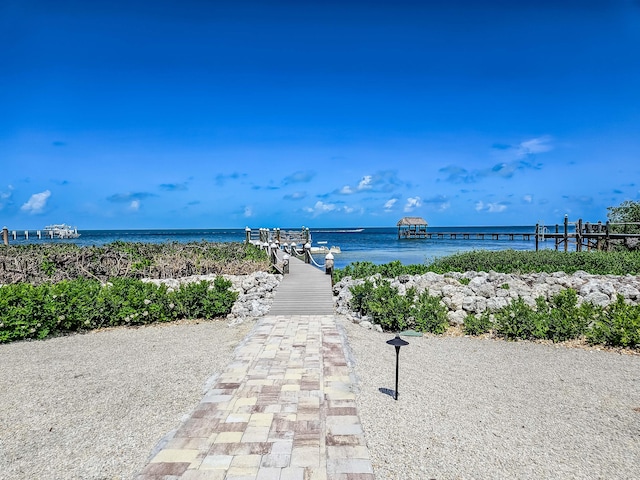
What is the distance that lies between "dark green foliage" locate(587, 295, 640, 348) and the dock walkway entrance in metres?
4.99

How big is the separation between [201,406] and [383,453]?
7.32 ft

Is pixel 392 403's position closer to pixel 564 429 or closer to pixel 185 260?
pixel 564 429

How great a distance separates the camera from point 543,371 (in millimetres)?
6523

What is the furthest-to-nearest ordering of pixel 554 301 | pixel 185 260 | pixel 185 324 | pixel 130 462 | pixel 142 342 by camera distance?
pixel 185 260 → pixel 185 324 → pixel 554 301 → pixel 142 342 → pixel 130 462

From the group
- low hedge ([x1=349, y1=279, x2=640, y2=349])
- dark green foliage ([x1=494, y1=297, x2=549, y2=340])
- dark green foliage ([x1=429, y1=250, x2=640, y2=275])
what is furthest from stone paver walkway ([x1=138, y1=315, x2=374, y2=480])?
dark green foliage ([x1=429, y1=250, x2=640, y2=275])

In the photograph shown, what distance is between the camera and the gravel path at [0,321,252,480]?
3.99 meters

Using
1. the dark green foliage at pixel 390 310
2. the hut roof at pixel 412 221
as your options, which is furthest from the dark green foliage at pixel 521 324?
the hut roof at pixel 412 221

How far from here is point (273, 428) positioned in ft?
14.1

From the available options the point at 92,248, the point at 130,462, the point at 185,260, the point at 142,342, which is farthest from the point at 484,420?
the point at 92,248

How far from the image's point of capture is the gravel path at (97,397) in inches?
157

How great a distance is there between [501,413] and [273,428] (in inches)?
110

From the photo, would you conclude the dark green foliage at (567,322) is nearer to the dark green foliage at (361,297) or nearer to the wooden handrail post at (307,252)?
the dark green foliage at (361,297)

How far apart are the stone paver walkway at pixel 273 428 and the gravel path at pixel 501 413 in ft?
0.97

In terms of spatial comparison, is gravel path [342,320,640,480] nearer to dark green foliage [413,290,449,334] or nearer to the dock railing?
dark green foliage [413,290,449,334]
